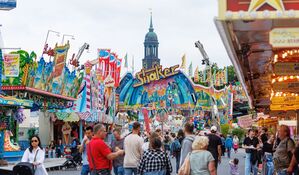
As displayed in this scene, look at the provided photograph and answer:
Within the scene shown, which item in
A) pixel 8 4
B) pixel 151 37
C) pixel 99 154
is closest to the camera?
pixel 99 154

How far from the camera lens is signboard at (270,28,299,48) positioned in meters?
6.78

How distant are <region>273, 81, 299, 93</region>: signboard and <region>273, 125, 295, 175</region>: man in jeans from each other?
8.32ft

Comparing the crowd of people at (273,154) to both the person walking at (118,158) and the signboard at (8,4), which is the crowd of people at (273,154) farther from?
the signboard at (8,4)

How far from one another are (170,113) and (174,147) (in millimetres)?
53721

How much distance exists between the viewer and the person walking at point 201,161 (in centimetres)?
955

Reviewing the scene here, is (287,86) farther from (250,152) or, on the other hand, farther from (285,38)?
(285,38)

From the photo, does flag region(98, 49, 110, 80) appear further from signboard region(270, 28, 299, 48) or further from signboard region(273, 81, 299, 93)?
signboard region(270, 28, 299, 48)

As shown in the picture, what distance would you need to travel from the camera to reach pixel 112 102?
182ft

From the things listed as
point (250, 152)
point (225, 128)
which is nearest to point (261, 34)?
point (250, 152)

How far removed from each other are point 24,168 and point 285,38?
6256 millimetres

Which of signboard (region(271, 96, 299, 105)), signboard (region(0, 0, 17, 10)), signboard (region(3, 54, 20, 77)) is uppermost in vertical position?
signboard (region(0, 0, 17, 10))

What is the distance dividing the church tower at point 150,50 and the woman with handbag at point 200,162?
142m

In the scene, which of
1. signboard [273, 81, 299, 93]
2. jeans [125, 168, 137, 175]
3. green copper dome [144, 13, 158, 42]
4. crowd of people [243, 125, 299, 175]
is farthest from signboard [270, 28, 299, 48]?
green copper dome [144, 13, 158, 42]

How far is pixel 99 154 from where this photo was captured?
10.9 meters
